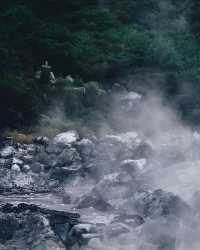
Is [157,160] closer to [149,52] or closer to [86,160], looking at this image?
[86,160]

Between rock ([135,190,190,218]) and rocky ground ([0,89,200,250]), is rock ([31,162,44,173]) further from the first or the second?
rock ([135,190,190,218])

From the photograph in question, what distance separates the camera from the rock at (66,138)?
19.3 meters

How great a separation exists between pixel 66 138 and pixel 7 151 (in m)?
2.11

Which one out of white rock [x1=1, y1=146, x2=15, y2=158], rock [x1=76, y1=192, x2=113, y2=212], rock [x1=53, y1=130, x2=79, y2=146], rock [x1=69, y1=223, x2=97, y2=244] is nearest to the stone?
white rock [x1=1, y1=146, x2=15, y2=158]

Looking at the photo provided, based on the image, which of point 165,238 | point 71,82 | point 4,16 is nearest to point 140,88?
point 71,82

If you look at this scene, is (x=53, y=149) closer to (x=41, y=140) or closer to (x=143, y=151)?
(x=41, y=140)

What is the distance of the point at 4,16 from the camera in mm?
28375

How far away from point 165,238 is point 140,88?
14.1m

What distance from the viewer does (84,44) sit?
27672 millimetres

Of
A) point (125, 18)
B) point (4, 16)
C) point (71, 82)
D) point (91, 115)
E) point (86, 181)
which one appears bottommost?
point (86, 181)

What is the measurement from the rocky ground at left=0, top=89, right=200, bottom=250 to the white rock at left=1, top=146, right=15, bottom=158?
31mm

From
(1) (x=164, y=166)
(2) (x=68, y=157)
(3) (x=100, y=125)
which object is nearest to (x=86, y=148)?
(2) (x=68, y=157)

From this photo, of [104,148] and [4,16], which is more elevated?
[4,16]

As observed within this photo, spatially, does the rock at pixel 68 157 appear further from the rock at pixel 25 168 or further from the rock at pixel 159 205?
the rock at pixel 159 205
